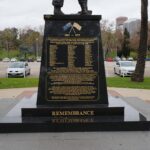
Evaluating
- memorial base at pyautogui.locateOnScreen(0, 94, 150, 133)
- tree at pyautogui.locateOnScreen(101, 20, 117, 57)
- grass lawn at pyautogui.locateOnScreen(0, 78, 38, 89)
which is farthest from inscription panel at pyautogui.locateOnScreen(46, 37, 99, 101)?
tree at pyautogui.locateOnScreen(101, 20, 117, 57)

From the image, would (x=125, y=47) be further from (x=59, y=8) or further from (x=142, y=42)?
(x=59, y=8)

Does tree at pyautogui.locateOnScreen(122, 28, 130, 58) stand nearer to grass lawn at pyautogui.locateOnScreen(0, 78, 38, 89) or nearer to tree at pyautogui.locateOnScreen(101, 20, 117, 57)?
tree at pyautogui.locateOnScreen(101, 20, 117, 57)

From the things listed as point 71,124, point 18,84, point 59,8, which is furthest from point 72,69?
point 18,84

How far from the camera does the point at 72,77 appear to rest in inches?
339

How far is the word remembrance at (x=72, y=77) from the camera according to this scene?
8.15 meters

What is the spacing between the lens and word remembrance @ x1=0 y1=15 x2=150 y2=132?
26.7 feet

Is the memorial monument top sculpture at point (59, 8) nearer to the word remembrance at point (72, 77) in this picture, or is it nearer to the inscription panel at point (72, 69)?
the word remembrance at point (72, 77)

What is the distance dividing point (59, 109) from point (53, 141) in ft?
3.68

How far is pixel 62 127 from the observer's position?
7750 mm

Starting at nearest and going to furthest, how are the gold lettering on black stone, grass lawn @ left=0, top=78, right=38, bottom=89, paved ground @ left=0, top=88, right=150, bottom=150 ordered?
paved ground @ left=0, top=88, right=150, bottom=150
the gold lettering on black stone
grass lawn @ left=0, top=78, right=38, bottom=89

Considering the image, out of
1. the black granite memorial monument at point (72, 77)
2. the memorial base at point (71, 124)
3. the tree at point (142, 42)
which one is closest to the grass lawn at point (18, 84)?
the tree at point (142, 42)

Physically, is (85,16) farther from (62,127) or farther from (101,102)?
(62,127)

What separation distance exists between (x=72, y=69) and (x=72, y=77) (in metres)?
0.17

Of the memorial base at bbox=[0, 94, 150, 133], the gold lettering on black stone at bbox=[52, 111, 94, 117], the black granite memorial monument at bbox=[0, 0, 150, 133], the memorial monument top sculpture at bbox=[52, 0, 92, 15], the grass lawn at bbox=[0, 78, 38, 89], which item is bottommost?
the grass lawn at bbox=[0, 78, 38, 89]
